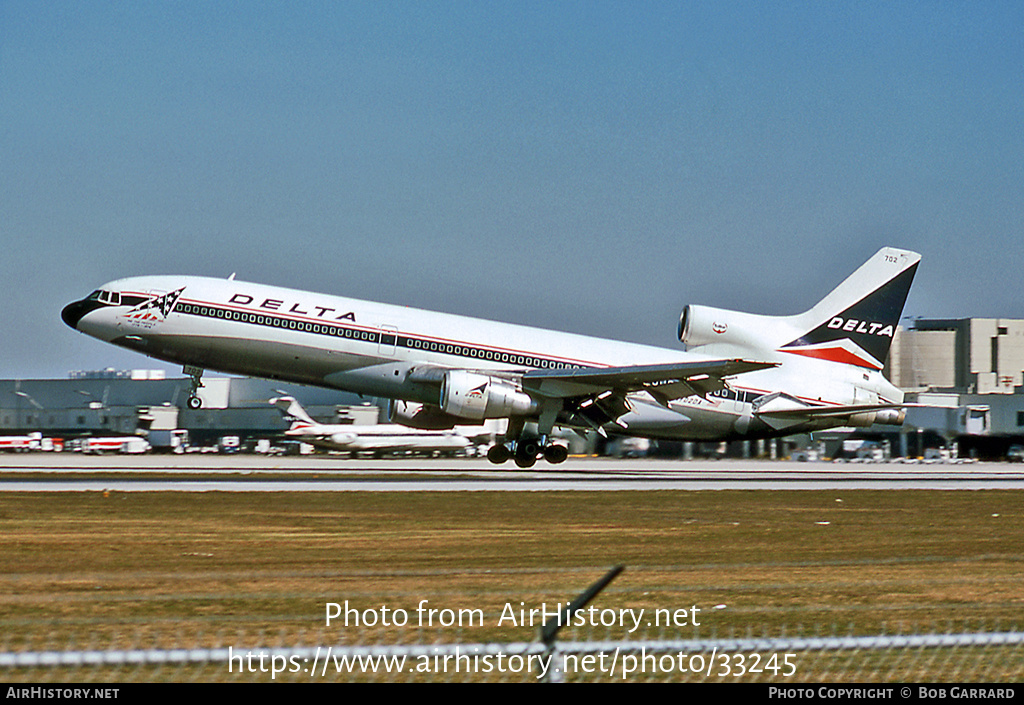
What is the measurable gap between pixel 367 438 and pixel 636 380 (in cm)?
3309

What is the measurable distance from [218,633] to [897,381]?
9813cm

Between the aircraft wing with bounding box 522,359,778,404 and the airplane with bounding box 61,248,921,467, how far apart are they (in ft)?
0.16

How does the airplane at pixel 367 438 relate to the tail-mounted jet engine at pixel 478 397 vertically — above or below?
below

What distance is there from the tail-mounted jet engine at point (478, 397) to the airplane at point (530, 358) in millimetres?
48

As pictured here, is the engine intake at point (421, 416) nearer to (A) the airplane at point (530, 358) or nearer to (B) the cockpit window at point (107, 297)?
(A) the airplane at point (530, 358)

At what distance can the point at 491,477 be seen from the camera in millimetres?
41688

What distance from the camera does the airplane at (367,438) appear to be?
69375 millimetres

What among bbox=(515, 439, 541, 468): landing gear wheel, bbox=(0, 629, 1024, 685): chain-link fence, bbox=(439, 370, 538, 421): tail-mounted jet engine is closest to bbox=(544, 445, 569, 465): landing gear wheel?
bbox=(515, 439, 541, 468): landing gear wheel

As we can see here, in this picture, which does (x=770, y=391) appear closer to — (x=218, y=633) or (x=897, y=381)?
(x=218, y=633)

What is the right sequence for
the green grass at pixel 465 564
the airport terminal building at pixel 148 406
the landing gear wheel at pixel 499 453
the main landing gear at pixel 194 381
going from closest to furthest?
the green grass at pixel 465 564 → the main landing gear at pixel 194 381 → the landing gear wheel at pixel 499 453 → the airport terminal building at pixel 148 406

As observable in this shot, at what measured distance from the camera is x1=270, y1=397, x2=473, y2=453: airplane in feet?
228

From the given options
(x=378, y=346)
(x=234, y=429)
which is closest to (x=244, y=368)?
(x=378, y=346)

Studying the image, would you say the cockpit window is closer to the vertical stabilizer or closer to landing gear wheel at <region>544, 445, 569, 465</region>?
landing gear wheel at <region>544, 445, 569, 465</region>

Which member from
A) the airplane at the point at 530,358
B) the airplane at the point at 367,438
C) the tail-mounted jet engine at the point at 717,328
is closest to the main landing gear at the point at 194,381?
the airplane at the point at 530,358
